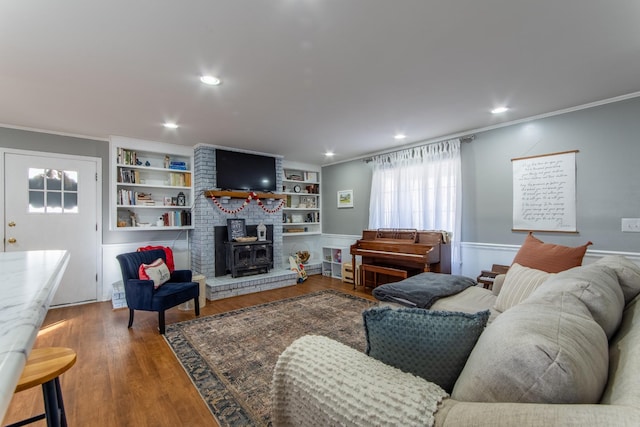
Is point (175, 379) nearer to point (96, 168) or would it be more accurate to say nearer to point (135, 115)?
point (135, 115)

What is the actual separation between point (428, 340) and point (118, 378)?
7.81 ft

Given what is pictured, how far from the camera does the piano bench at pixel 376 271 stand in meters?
4.17

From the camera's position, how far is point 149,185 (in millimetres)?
4438

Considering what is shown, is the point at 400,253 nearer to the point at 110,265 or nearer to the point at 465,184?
the point at 465,184

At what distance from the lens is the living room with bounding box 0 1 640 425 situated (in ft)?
7.66

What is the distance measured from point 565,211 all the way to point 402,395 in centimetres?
350

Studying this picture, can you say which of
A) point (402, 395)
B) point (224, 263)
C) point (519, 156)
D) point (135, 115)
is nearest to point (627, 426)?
point (402, 395)

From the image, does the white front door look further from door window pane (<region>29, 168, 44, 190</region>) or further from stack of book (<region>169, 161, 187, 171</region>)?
stack of book (<region>169, 161, 187, 171</region>)

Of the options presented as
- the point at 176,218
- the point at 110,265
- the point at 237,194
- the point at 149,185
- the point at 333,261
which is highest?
the point at 149,185

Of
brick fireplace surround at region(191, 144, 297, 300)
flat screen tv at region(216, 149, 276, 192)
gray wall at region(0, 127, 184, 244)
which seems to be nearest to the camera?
gray wall at region(0, 127, 184, 244)

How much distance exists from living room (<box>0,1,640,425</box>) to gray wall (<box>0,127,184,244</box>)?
0.01 m

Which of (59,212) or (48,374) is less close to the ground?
(59,212)

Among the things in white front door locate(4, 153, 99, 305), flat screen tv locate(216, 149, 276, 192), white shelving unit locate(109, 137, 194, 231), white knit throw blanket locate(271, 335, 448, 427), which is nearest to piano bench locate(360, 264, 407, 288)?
flat screen tv locate(216, 149, 276, 192)

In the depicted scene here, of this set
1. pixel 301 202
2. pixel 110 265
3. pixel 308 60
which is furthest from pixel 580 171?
pixel 110 265
